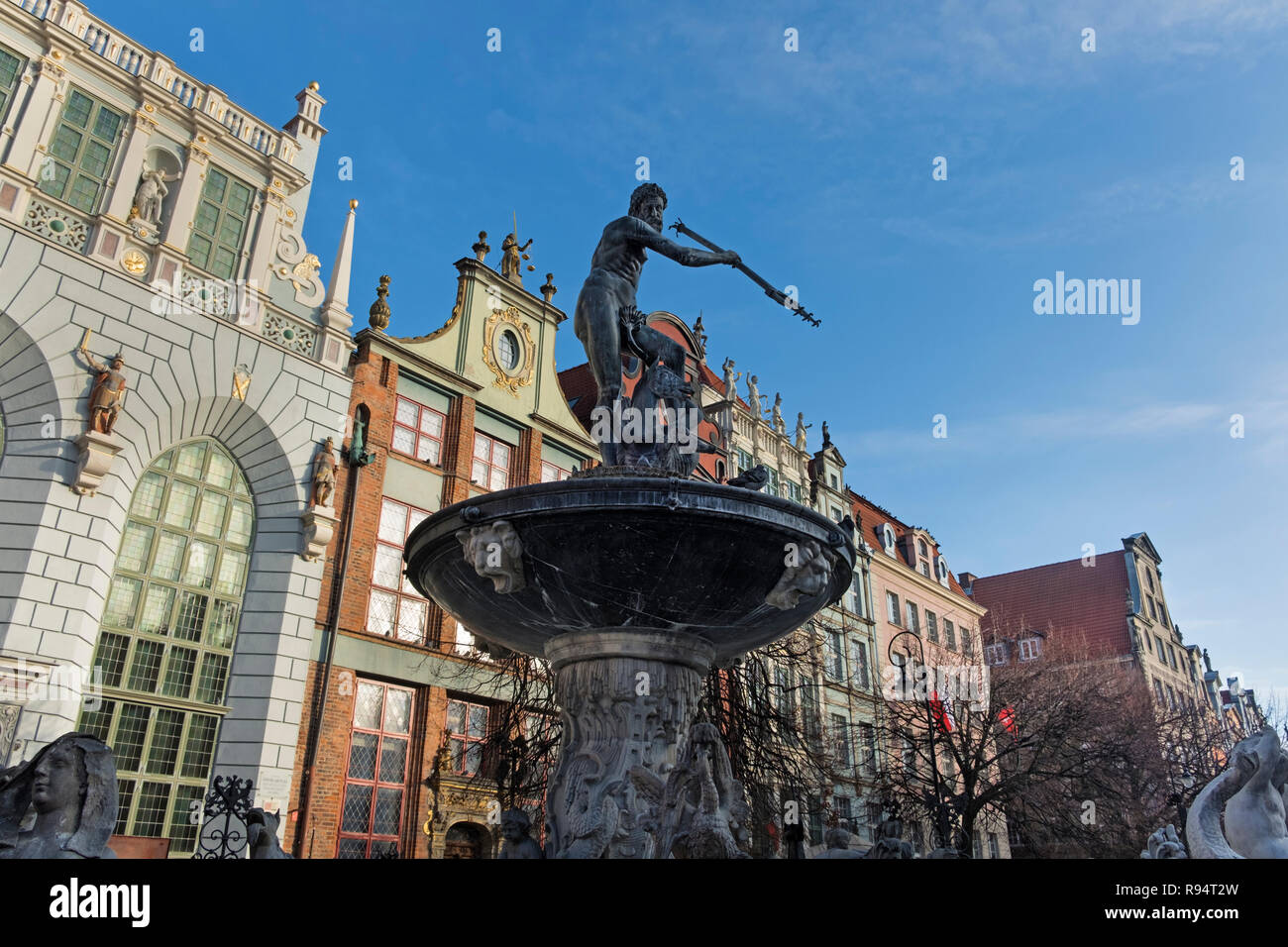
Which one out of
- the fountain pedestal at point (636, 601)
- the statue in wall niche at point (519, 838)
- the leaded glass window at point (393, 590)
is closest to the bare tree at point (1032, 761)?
the leaded glass window at point (393, 590)

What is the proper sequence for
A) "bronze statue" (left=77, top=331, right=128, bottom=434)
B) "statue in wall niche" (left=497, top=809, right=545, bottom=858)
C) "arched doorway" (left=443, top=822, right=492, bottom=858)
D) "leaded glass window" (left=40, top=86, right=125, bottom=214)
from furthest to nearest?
1. "arched doorway" (left=443, top=822, right=492, bottom=858)
2. "leaded glass window" (left=40, top=86, right=125, bottom=214)
3. "bronze statue" (left=77, top=331, right=128, bottom=434)
4. "statue in wall niche" (left=497, top=809, right=545, bottom=858)

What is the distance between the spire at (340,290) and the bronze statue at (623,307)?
13888mm

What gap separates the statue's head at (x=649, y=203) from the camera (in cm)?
789

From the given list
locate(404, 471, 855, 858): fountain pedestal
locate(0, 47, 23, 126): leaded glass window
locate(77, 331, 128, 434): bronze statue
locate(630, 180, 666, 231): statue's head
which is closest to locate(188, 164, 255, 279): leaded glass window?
locate(77, 331, 128, 434): bronze statue

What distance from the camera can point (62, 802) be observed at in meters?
4.41

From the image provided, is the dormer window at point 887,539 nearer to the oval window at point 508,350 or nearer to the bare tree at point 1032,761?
the bare tree at point 1032,761

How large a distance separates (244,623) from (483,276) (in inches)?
457

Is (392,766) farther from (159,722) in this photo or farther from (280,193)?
(280,193)

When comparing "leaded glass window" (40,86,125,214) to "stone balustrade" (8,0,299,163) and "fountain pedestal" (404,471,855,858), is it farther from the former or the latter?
"fountain pedestal" (404,471,855,858)

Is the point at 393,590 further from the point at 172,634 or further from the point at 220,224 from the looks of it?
the point at 220,224

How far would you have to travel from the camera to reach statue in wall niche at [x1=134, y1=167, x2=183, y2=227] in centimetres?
1777

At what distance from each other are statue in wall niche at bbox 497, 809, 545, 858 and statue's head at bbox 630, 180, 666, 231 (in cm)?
486
